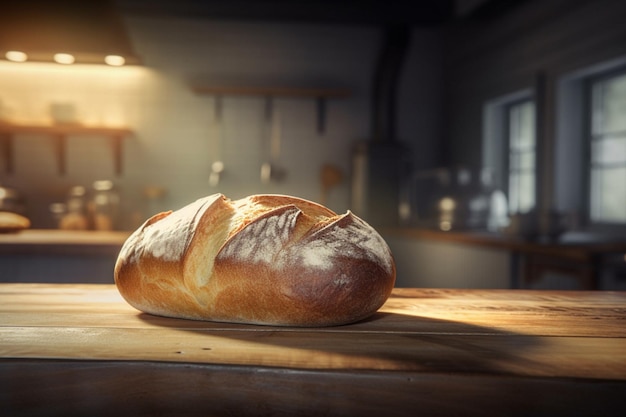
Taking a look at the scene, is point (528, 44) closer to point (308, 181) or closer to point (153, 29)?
point (308, 181)

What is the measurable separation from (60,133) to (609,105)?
380 centimetres

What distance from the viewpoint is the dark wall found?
3.34 meters

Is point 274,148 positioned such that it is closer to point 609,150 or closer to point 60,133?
point 60,133

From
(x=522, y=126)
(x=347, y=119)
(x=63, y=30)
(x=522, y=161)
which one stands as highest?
(x=63, y=30)

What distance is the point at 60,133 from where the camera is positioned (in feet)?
14.9

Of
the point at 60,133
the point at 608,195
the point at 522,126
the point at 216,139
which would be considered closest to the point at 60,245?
the point at 60,133

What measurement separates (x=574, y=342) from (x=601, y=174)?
10.1 feet

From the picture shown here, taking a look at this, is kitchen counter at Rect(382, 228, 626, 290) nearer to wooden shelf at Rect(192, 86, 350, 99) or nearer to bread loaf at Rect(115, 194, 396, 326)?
bread loaf at Rect(115, 194, 396, 326)

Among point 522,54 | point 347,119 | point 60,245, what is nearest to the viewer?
point 60,245

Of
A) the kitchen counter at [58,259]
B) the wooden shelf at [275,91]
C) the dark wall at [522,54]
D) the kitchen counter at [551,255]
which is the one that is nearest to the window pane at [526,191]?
the dark wall at [522,54]

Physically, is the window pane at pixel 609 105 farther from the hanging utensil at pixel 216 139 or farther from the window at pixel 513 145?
the hanging utensil at pixel 216 139

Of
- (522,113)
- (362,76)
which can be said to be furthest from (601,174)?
(362,76)

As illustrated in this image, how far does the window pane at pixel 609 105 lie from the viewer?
10.9 feet

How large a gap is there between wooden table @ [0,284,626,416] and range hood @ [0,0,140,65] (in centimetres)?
241
